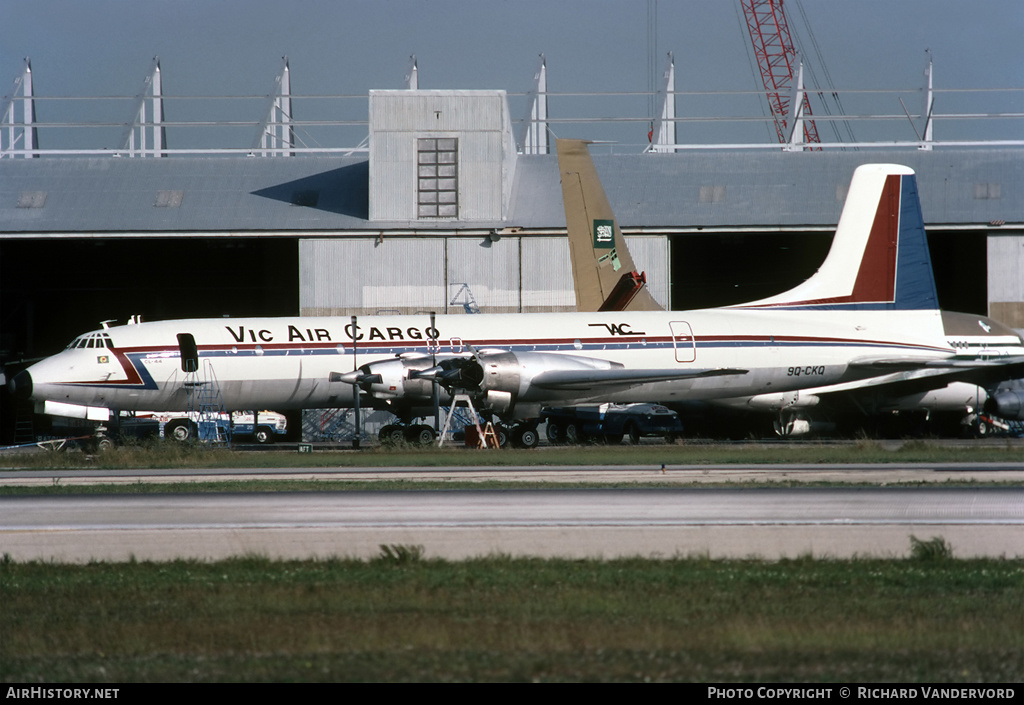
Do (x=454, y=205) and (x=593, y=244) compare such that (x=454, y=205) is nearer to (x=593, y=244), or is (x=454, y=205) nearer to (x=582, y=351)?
(x=593, y=244)

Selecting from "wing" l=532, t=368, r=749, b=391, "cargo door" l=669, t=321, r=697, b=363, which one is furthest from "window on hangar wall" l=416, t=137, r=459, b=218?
"wing" l=532, t=368, r=749, b=391

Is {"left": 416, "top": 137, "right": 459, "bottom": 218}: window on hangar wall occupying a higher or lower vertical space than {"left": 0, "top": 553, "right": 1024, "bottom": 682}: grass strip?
higher

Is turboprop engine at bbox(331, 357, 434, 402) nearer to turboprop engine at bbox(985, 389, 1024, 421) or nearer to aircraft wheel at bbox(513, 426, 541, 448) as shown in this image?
aircraft wheel at bbox(513, 426, 541, 448)

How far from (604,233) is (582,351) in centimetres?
797

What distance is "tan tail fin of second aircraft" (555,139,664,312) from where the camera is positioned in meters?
41.3

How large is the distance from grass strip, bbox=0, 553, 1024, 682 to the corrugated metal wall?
3358 cm

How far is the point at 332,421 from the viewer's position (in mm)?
46281

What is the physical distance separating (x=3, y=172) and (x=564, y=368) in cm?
2970

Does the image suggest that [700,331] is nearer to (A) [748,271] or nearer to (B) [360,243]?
(B) [360,243]

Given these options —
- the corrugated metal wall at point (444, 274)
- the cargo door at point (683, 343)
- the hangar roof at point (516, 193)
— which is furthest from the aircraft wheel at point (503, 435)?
the hangar roof at point (516, 193)

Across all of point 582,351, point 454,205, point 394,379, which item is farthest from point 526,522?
point 454,205

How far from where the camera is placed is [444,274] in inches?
1777

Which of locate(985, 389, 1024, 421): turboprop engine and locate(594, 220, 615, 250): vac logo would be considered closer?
locate(985, 389, 1024, 421): turboprop engine

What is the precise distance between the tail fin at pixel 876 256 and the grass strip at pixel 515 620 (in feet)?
96.8
